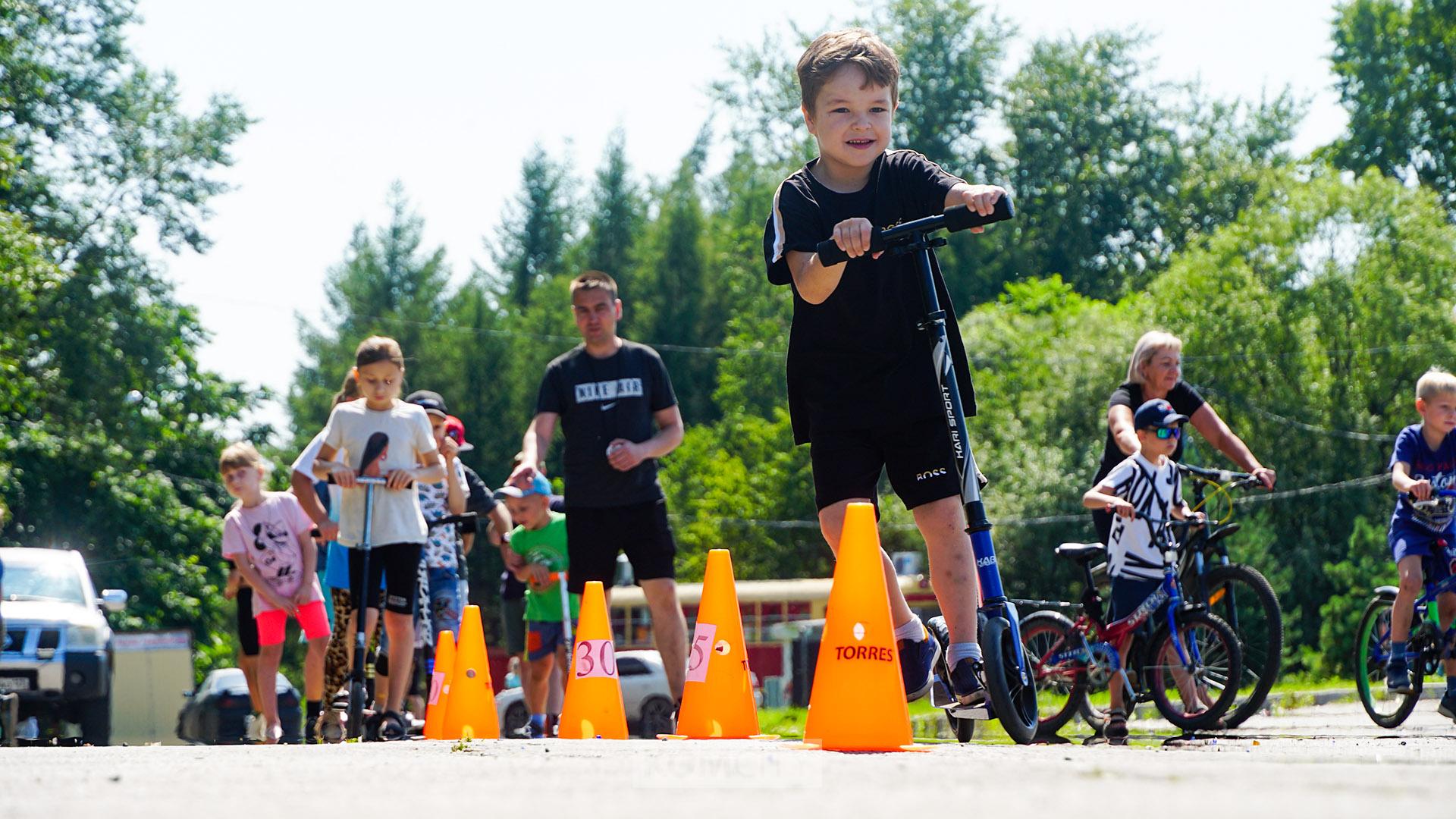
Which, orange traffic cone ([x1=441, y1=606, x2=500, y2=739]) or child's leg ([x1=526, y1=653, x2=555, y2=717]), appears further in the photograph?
child's leg ([x1=526, y1=653, x2=555, y2=717])

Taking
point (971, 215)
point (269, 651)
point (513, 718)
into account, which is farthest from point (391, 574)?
point (513, 718)

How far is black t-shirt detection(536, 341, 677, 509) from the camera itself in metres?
9.45

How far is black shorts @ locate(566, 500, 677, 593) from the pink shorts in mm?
1714

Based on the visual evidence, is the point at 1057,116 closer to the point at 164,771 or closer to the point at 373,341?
the point at 373,341

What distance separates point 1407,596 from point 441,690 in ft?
15.9

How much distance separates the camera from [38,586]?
47.9 feet

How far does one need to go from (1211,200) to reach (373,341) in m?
→ 51.7

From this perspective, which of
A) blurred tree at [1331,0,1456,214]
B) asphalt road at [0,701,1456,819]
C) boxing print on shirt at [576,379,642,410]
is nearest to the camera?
asphalt road at [0,701,1456,819]

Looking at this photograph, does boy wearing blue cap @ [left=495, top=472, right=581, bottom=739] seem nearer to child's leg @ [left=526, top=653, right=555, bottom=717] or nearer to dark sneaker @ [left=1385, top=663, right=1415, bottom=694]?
child's leg @ [left=526, top=653, right=555, bottom=717]

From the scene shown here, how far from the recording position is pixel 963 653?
5668 mm

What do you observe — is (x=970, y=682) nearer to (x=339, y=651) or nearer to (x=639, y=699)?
(x=339, y=651)

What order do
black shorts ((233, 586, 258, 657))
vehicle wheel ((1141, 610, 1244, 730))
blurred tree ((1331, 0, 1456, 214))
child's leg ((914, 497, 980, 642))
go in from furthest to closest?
blurred tree ((1331, 0, 1456, 214)), black shorts ((233, 586, 258, 657)), vehicle wheel ((1141, 610, 1244, 730)), child's leg ((914, 497, 980, 642))

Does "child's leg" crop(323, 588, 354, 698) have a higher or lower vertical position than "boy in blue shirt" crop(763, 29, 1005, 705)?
lower

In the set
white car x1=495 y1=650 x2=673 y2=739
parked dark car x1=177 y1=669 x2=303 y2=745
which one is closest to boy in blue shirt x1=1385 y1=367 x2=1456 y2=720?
parked dark car x1=177 y1=669 x2=303 y2=745
